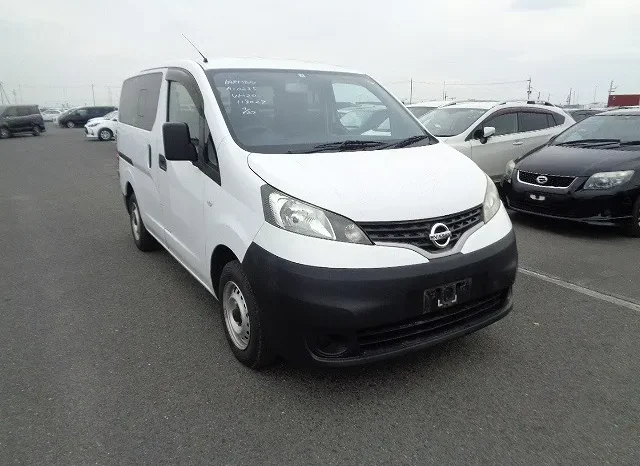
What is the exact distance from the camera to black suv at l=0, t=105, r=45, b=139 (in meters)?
27.2

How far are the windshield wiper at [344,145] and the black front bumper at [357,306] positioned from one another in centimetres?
88

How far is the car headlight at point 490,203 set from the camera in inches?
114

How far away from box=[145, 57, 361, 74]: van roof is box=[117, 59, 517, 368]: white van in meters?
0.03

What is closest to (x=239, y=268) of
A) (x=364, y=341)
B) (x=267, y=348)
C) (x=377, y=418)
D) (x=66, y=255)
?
(x=267, y=348)

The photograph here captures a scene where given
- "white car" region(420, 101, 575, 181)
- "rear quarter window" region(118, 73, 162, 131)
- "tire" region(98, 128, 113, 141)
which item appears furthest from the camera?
"tire" region(98, 128, 113, 141)

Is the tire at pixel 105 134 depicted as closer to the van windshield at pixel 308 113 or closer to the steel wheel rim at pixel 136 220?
the steel wheel rim at pixel 136 220

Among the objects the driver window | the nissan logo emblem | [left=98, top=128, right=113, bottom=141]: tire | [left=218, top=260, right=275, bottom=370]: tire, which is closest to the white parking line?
the nissan logo emblem

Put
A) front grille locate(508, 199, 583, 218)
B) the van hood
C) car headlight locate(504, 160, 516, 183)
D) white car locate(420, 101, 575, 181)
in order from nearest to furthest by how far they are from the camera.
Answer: the van hood
front grille locate(508, 199, 583, 218)
car headlight locate(504, 160, 516, 183)
white car locate(420, 101, 575, 181)

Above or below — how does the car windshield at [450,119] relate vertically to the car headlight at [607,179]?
above

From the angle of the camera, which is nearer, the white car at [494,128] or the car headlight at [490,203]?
the car headlight at [490,203]

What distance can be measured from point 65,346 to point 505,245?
2967 millimetres

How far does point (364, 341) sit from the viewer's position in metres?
2.48

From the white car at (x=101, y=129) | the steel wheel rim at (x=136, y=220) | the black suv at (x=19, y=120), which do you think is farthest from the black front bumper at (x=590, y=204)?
the black suv at (x=19, y=120)

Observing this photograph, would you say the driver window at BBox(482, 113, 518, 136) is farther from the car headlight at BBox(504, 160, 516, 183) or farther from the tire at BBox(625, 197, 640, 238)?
the tire at BBox(625, 197, 640, 238)
